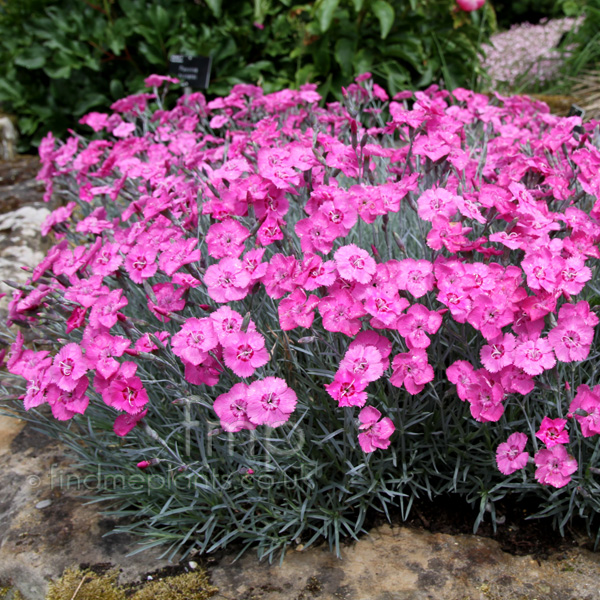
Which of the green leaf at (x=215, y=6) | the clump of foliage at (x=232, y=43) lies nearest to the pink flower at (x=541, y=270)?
the clump of foliage at (x=232, y=43)

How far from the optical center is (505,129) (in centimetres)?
225

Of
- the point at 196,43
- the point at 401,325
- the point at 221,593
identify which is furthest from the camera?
the point at 196,43

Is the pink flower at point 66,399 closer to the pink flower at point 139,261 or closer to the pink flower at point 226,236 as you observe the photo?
the pink flower at point 139,261

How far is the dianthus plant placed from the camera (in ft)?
4.50

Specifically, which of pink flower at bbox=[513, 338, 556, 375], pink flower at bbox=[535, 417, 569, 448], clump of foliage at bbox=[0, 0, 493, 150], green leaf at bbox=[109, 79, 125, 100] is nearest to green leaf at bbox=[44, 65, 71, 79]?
clump of foliage at bbox=[0, 0, 493, 150]

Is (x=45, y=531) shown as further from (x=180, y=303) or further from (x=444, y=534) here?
(x=444, y=534)

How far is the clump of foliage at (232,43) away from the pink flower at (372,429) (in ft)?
10.8

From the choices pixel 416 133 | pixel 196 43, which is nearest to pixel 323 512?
pixel 416 133

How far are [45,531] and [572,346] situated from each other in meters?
1.63

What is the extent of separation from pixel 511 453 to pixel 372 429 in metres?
0.38

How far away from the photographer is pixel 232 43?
173 inches

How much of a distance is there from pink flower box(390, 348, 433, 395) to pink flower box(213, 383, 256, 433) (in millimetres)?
373

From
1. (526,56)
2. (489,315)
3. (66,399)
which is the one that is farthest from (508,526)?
(526,56)

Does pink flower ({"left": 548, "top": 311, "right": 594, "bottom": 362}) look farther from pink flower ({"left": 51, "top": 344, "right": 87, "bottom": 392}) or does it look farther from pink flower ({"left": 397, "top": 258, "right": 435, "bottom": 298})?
pink flower ({"left": 51, "top": 344, "right": 87, "bottom": 392})
